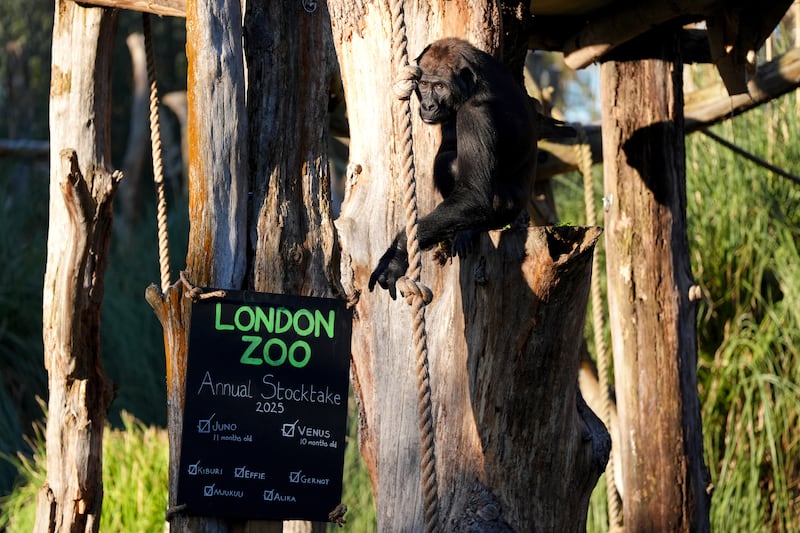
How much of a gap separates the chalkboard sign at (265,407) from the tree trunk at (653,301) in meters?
1.65

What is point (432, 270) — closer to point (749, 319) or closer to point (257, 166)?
point (257, 166)

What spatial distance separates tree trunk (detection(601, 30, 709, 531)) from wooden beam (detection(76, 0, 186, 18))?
66.1 inches

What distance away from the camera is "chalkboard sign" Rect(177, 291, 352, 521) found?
236 cm

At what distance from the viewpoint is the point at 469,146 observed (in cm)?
264

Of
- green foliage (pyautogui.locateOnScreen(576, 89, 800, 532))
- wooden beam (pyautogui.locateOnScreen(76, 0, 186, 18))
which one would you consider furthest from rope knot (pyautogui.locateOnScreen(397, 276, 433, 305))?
green foliage (pyautogui.locateOnScreen(576, 89, 800, 532))

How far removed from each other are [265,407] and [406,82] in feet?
2.93

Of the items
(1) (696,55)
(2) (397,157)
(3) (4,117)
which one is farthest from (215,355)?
(3) (4,117)

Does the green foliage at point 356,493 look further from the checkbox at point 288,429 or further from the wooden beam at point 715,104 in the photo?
the checkbox at point 288,429

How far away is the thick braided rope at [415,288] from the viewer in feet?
6.18

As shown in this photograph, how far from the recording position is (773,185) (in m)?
5.49

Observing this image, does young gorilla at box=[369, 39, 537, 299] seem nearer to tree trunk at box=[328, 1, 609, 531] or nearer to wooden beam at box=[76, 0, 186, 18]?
tree trunk at box=[328, 1, 609, 531]

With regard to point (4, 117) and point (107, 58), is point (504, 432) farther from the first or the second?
point (4, 117)

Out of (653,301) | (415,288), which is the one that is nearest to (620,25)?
(653,301)

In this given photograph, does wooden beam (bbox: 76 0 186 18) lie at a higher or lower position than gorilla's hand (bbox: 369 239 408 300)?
higher
